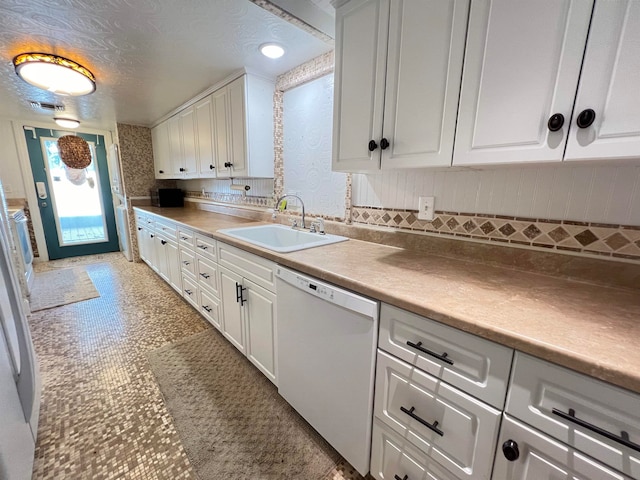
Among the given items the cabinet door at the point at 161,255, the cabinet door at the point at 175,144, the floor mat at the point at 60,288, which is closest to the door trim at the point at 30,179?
the floor mat at the point at 60,288

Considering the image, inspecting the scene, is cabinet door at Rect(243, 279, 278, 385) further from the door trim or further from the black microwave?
the door trim

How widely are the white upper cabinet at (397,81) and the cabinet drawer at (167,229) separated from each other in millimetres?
2001

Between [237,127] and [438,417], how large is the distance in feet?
7.40

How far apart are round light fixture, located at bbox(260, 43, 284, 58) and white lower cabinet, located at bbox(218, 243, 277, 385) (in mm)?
1309

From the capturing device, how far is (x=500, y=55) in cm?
81

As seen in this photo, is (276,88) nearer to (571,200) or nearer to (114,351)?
(571,200)

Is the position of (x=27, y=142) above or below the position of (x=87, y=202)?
above

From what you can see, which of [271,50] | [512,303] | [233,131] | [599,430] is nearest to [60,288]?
[233,131]

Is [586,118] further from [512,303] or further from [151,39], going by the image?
[151,39]

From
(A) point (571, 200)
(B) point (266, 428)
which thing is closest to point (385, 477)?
(B) point (266, 428)

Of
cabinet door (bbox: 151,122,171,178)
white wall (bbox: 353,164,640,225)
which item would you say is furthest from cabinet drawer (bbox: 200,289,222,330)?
cabinet door (bbox: 151,122,171,178)

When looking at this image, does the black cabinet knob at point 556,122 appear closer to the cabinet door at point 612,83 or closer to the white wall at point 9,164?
the cabinet door at point 612,83

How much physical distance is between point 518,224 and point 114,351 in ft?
8.78

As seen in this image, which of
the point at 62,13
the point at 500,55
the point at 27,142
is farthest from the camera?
the point at 27,142
